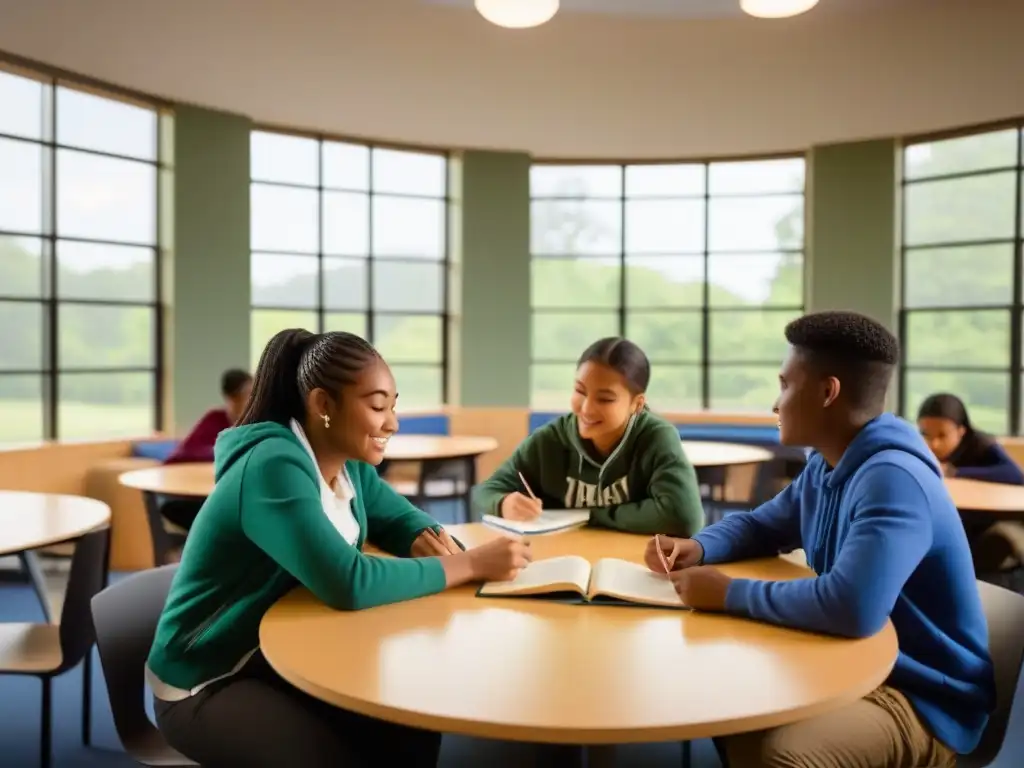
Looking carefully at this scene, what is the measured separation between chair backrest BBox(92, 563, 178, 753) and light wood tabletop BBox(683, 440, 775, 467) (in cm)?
297

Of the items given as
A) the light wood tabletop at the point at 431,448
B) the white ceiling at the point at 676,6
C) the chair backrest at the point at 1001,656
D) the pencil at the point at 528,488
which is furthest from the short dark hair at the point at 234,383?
the chair backrest at the point at 1001,656

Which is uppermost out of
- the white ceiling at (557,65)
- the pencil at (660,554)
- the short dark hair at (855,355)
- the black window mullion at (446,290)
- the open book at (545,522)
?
the white ceiling at (557,65)

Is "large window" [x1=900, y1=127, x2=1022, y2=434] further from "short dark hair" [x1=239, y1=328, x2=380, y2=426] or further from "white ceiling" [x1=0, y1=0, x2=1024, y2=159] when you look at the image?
"short dark hair" [x1=239, y1=328, x2=380, y2=426]

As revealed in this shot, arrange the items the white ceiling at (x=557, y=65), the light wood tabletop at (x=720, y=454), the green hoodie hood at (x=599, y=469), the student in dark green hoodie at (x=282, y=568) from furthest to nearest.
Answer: the white ceiling at (x=557, y=65) < the light wood tabletop at (x=720, y=454) < the green hoodie hood at (x=599, y=469) < the student in dark green hoodie at (x=282, y=568)

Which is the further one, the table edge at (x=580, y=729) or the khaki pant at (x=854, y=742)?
the khaki pant at (x=854, y=742)

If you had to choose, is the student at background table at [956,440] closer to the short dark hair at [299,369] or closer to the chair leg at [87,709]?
the short dark hair at [299,369]

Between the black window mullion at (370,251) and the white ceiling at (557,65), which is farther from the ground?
the white ceiling at (557,65)

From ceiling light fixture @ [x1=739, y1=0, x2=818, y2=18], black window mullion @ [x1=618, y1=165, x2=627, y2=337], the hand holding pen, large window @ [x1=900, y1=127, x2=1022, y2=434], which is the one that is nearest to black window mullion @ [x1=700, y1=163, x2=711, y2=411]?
black window mullion @ [x1=618, y1=165, x2=627, y2=337]

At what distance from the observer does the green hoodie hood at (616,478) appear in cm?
240

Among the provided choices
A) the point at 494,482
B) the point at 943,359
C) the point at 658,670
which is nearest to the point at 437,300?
the point at 943,359

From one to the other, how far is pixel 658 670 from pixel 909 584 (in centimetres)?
61

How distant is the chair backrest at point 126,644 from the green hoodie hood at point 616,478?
1.10 metres

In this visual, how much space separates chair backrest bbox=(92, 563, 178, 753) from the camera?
5.77 ft

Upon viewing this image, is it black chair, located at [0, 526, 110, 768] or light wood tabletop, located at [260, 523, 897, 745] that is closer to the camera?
light wood tabletop, located at [260, 523, 897, 745]
